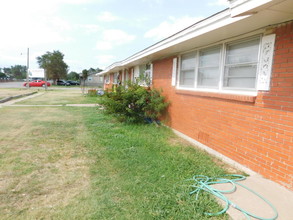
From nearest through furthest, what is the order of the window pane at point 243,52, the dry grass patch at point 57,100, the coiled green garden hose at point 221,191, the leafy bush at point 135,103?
the coiled green garden hose at point 221,191, the window pane at point 243,52, the leafy bush at point 135,103, the dry grass patch at point 57,100

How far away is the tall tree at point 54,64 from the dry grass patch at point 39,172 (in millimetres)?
51268

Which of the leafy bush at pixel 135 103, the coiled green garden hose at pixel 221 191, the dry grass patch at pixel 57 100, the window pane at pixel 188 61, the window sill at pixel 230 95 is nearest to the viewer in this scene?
the coiled green garden hose at pixel 221 191

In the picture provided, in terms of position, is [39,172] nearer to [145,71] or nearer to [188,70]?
[188,70]

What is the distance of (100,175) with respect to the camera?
323cm

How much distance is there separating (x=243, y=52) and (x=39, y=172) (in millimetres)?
4335

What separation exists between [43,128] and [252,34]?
21.0ft

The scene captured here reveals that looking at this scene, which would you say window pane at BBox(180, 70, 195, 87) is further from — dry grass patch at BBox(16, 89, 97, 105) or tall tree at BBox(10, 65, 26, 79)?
tall tree at BBox(10, 65, 26, 79)

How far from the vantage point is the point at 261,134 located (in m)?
3.11

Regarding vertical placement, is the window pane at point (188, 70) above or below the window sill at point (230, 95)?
above

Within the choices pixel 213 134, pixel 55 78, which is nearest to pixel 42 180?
pixel 213 134

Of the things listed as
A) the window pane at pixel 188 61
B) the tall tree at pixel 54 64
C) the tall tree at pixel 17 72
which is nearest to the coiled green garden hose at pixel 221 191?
the window pane at pixel 188 61

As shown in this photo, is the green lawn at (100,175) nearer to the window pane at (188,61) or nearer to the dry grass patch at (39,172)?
the dry grass patch at (39,172)

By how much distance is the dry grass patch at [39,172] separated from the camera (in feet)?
7.99

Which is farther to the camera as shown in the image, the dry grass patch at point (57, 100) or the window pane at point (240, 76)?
the dry grass patch at point (57, 100)
